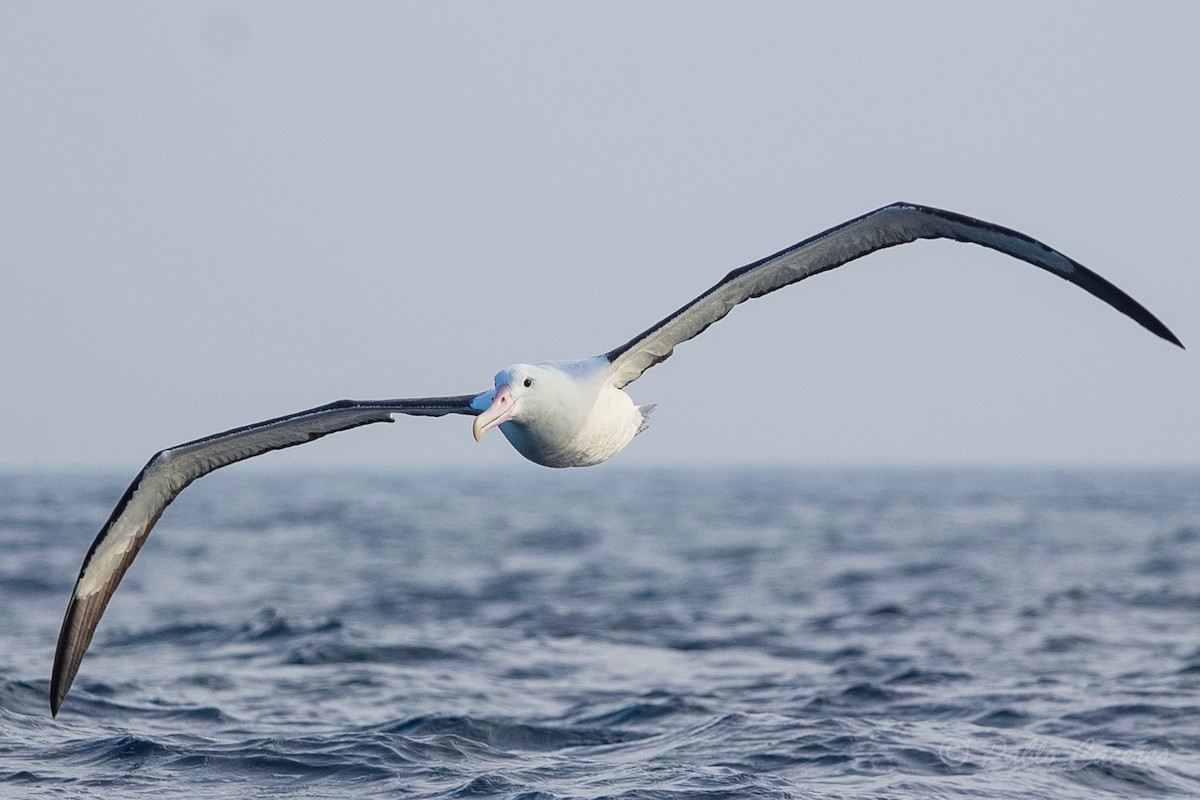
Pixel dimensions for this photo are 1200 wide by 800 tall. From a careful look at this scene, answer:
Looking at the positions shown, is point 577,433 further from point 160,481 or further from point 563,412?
point 160,481

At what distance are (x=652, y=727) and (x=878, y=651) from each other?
5327mm

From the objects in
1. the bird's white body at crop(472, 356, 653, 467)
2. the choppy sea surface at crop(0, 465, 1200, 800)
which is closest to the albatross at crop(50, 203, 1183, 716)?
the bird's white body at crop(472, 356, 653, 467)

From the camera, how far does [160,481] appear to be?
10578 millimetres

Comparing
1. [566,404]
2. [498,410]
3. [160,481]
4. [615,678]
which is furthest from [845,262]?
[615,678]

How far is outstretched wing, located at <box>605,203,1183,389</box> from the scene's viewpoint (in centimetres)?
891

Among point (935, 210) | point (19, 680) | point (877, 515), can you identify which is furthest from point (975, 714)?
point (877, 515)

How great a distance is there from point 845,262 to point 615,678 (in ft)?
24.2

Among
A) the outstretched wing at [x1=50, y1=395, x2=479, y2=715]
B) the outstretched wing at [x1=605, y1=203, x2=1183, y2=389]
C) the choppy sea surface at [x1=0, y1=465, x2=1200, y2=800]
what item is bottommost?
the choppy sea surface at [x1=0, y1=465, x2=1200, y2=800]

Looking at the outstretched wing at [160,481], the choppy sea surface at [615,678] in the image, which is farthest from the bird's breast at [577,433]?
the choppy sea surface at [615,678]

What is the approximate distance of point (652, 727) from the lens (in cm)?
1280

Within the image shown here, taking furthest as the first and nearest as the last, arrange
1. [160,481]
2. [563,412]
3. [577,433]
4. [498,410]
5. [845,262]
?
[160,481]
[845,262]
[577,433]
[563,412]
[498,410]

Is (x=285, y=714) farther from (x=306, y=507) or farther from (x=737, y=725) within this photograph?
(x=306, y=507)

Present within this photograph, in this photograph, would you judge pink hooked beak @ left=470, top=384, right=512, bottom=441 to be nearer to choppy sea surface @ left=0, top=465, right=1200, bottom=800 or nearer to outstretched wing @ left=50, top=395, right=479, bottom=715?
outstretched wing @ left=50, top=395, right=479, bottom=715

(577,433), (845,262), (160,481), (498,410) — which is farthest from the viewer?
(160,481)
